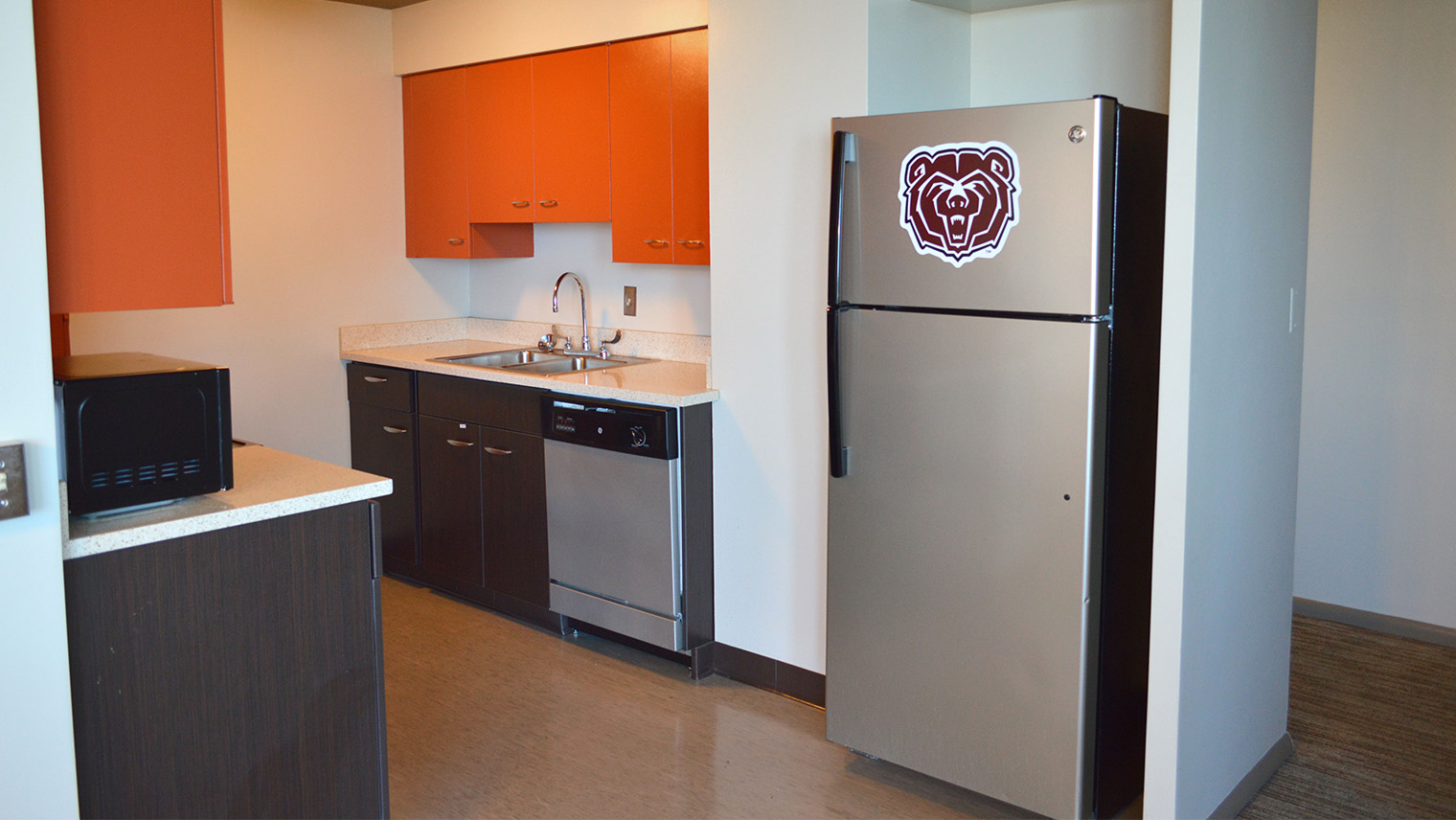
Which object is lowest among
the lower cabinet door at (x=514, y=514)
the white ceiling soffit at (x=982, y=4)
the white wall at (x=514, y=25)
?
the lower cabinet door at (x=514, y=514)

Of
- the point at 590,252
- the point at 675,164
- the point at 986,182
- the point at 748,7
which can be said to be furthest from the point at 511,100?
the point at 986,182

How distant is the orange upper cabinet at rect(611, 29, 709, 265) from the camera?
12.1 feet

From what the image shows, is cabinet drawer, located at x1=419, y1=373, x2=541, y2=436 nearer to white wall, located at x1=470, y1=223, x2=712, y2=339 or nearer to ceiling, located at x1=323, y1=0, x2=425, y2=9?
white wall, located at x1=470, y1=223, x2=712, y2=339

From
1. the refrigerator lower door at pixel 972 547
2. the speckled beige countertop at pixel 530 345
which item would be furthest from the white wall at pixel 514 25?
the refrigerator lower door at pixel 972 547

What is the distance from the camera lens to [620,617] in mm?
3633

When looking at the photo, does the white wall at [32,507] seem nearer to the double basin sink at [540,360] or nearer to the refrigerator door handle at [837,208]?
the refrigerator door handle at [837,208]

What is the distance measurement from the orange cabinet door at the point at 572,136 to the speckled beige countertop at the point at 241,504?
190 centimetres

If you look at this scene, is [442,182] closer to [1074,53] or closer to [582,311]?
[582,311]

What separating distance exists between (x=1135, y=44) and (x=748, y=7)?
108cm

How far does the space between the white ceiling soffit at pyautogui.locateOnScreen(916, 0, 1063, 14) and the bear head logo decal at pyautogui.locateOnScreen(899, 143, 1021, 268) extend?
2.56 ft

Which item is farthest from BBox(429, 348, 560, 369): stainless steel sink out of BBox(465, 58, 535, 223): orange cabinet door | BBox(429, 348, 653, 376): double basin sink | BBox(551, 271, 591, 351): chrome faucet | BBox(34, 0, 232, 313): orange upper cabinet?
BBox(34, 0, 232, 313): orange upper cabinet

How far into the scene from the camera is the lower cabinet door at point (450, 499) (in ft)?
13.5

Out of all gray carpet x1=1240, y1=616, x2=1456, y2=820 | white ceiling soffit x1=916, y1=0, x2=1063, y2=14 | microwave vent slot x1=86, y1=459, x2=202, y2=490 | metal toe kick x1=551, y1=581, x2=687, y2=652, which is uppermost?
white ceiling soffit x1=916, y1=0, x2=1063, y2=14

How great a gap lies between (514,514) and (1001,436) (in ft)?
6.76
